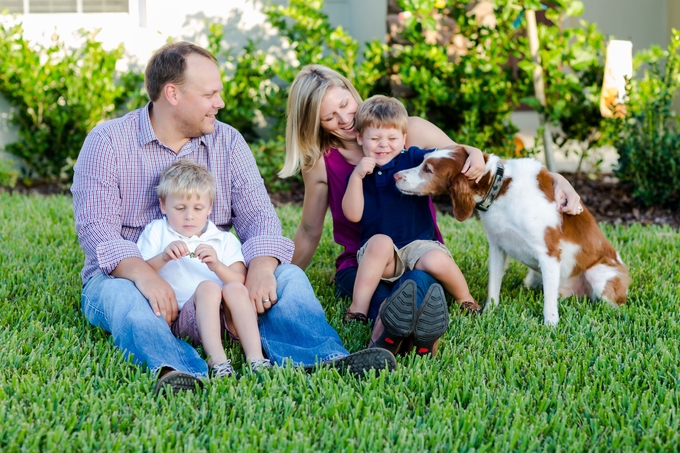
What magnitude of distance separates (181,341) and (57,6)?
5844mm

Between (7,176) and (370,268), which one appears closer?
(370,268)

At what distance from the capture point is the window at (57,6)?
24.5ft

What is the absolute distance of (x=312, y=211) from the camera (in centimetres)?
401

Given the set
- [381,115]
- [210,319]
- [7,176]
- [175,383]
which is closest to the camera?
[175,383]

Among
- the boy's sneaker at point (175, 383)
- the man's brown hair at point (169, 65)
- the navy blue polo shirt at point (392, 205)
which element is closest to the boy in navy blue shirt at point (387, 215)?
the navy blue polo shirt at point (392, 205)

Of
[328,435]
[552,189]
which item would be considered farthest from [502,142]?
[328,435]

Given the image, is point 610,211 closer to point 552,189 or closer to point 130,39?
point 552,189

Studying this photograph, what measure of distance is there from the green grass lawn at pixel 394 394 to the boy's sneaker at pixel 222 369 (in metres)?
0.08

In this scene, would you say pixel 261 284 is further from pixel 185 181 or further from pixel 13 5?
pixel 13 5

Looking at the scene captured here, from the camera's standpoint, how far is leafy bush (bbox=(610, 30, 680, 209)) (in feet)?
20.2

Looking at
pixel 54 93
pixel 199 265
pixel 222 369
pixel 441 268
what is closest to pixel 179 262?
pixel 199 265

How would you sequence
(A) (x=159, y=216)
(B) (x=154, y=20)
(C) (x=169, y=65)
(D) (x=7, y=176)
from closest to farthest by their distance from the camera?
(C) (x=169, y=65) → (A) (x=159, y=216) → (D) (x=7, y=176) → (B) (x=154, y=20)

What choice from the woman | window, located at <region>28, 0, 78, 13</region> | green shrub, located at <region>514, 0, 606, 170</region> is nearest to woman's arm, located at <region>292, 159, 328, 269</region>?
the woman

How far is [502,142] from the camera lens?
6.96 m
